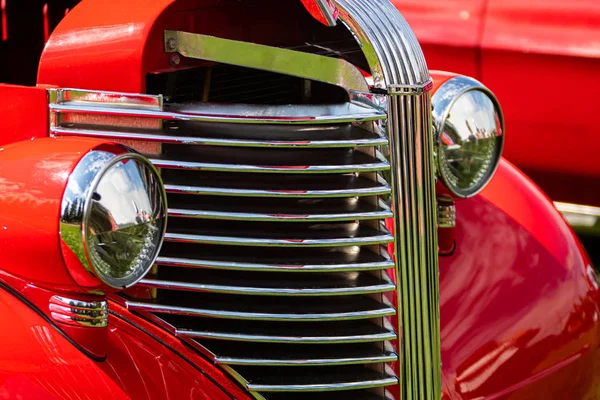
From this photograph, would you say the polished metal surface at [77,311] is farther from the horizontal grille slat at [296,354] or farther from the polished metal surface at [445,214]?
the polished metal surface at [445,214]

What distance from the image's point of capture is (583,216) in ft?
15.2

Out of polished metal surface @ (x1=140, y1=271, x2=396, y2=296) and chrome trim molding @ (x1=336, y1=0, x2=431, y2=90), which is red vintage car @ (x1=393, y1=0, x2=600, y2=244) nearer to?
chrome trim molding @ (x1=336, y1=0, x2=431, y2=90)

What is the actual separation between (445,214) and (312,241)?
629 mm

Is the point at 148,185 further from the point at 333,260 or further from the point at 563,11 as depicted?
the point at 563,11

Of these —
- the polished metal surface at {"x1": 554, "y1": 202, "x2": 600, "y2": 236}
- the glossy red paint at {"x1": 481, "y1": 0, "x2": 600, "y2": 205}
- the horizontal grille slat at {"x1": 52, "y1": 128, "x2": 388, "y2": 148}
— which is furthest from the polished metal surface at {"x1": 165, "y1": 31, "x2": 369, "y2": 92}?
the polished metal surface at {"x1": 554, "y1": 202, "x2": 600, "y2": 236}

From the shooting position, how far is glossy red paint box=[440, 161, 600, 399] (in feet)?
7.03

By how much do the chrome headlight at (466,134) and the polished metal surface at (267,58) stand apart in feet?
1.42

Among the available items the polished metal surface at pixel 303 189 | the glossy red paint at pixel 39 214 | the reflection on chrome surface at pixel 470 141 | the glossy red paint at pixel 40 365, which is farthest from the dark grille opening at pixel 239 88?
the glossy red paint at pixel 40 365

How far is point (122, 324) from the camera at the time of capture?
1.80 m

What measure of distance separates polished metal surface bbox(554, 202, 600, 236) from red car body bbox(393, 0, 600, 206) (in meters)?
0.03

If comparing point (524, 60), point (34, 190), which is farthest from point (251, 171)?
point (524, 60)

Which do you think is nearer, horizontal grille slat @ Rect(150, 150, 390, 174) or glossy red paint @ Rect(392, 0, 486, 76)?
horizontal grille slat @ Rect(150, 150, 390, 174)

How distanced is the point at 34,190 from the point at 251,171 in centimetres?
44

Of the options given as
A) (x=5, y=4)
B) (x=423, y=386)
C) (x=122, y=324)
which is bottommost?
(x=423, y=386)
